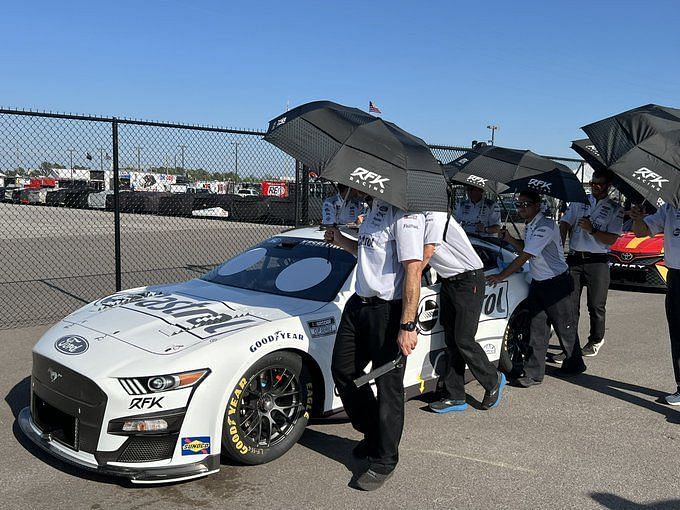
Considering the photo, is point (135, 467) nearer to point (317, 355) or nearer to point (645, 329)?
point (317, 355)

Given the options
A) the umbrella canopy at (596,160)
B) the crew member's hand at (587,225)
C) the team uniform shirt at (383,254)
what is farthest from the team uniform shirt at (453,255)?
the crew member's hand at (587,225)

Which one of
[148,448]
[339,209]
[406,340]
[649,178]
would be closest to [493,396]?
[406,340]

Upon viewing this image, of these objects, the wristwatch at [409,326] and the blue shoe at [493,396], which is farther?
the blue shoe at [493,396]

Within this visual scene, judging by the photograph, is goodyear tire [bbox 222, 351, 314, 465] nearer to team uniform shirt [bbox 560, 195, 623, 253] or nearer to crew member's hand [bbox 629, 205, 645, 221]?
crew member's hand [bbox 629, 205, 645, 221]

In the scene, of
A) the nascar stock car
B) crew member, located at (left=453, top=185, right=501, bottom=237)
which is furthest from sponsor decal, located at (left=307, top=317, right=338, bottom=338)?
crew member, located at (left=453, top=185, right=501, bottom=237)

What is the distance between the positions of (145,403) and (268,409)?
76 centimetres

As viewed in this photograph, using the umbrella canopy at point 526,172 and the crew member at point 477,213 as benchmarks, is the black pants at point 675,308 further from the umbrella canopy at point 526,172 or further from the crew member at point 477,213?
the crew member at point 477,213

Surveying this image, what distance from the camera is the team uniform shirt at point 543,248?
16.8 feet

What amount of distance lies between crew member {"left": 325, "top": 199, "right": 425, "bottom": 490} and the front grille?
1.01 metres

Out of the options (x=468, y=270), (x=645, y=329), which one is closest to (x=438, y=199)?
(x=468, y=270)

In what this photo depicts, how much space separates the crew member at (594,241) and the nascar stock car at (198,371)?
2171 millimetres

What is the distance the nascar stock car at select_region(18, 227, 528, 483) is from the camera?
10.5 ft

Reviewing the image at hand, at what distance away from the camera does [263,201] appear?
16219mm

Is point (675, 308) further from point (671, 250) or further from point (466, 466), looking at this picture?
point (466, 466)
